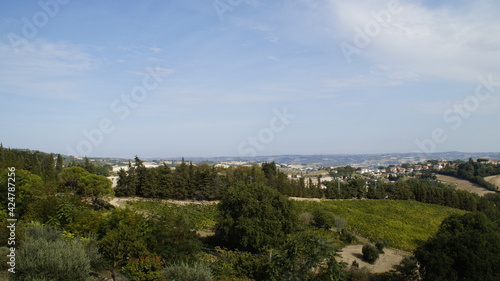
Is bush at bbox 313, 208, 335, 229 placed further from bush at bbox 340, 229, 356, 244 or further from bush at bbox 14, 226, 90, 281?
bush at bbox 14, 226, 90, 281

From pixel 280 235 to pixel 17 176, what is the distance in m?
16.4

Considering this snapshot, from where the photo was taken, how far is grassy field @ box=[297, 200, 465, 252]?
25219mm

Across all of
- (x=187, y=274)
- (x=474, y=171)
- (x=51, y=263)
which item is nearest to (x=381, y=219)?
(x=187, y=274)

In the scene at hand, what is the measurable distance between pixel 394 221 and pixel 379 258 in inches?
604

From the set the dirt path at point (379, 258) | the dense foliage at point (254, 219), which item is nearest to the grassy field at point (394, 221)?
the dirt path at point (379, 258)

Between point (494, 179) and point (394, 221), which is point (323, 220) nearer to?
point (394, 221)

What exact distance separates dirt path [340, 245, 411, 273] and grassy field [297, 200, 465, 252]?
1.68 meters

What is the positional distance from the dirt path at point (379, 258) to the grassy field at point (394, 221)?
1675 mm

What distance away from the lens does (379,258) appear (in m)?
19.4

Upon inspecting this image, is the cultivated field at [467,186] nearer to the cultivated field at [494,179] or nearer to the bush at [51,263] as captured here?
the cultivated field at [494,179]

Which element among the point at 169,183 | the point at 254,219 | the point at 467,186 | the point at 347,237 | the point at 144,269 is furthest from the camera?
the point at 467,186

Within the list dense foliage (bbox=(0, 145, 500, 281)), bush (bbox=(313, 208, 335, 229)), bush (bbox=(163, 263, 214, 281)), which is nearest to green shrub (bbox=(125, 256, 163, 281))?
dense foliage (bbox=(0, 145, 500, 281))

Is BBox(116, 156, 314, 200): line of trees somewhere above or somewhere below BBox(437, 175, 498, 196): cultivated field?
above

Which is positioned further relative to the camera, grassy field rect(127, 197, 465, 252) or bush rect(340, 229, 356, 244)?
grassy field rect(127, 197, 465, 252)
